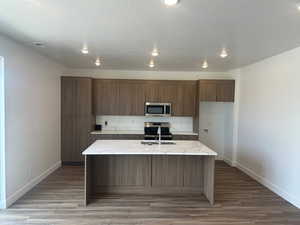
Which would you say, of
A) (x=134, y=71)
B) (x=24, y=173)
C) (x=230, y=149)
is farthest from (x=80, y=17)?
(x=230, y=149)

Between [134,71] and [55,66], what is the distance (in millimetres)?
2090

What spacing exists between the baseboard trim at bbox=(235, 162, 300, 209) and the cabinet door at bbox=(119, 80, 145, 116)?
300cm

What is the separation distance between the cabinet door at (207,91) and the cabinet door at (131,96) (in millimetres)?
1557

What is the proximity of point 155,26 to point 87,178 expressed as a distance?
2.58 meters

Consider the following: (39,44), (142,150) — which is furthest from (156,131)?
(39,44)

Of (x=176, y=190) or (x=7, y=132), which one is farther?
(x=176, y=190)

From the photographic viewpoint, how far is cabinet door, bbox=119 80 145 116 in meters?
6.11

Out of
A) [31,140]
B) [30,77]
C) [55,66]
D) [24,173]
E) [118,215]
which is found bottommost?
[118,215]

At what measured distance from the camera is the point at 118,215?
3.32 metres

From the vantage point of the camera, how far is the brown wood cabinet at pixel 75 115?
5895 mm

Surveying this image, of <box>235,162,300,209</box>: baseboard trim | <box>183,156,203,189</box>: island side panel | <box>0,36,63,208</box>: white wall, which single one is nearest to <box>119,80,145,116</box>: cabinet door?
<box>0,36,63,208</box>: white wall

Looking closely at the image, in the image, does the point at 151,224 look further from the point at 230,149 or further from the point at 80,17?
the point at 230,149

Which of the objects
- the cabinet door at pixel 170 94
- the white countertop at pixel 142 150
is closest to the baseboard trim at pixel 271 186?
the white countertop at pixel 142 150

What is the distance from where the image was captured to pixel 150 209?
3520 mm
